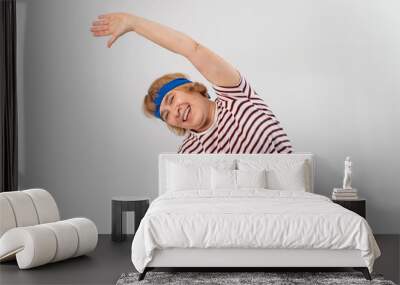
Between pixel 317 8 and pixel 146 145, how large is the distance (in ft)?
7.67

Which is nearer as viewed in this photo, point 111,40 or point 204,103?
point 204,103

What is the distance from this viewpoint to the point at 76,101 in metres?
6.82

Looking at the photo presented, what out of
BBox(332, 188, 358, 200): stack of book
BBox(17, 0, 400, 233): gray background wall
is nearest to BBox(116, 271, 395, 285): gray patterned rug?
BBox(332, 188, 358, 200): stack of book

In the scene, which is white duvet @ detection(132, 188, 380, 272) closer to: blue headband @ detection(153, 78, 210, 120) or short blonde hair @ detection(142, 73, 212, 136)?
short blonde hair @ detection(142, 73, 212, 136)

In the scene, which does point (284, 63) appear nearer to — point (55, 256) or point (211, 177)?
point (211, 177)

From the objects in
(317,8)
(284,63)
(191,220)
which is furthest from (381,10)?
(191,220)

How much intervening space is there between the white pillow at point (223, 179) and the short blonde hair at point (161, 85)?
0.82 m

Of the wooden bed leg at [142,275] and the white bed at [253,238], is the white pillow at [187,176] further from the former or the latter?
the wooden bed leg at [142,275]

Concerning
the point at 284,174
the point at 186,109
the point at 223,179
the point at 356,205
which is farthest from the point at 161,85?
the point at 356,205

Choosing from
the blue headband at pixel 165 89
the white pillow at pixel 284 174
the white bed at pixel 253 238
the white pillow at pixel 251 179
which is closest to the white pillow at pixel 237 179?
the white pillow at pixel 251 179

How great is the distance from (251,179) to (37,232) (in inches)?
83.2

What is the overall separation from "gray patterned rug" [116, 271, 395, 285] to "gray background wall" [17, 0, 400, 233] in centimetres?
211

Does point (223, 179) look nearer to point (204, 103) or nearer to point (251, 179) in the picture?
point (251, 179)

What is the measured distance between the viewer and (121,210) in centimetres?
630
